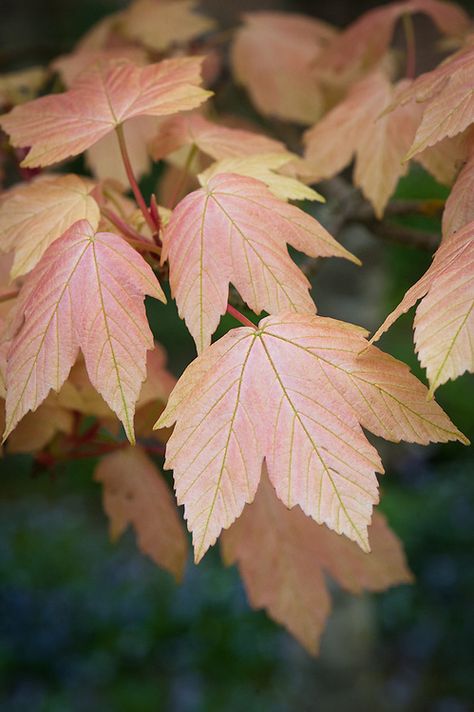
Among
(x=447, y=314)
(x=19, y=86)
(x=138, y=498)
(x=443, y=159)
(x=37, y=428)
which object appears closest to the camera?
(x=447, y=314)

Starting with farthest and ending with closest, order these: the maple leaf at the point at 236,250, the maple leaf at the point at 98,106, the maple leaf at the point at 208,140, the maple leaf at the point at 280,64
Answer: the maple leaf at the point at 280,64 < the maple leaf at the point at 208,140 < the maple leaf at the point at 98,106 < the maple leaf at the point at 236,250

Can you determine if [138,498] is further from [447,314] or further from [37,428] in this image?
[447,314]

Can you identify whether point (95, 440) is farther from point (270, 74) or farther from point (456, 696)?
point (456, 696)

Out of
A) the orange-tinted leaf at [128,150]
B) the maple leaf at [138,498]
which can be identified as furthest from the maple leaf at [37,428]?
the orange-tinted leaf at [128,150]

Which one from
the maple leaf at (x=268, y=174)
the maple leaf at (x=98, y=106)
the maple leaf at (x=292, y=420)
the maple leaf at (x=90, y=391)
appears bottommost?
the maple leaf at (x=90, y=391)

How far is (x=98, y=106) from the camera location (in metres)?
0.78

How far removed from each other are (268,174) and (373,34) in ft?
1.93

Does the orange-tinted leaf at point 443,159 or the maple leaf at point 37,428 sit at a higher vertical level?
the orange-tinted leaf at point 443,159

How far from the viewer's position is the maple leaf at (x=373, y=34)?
1165 millimetres

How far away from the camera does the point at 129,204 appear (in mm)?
927

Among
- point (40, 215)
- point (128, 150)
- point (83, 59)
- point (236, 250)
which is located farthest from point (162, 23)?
point (236, 250)

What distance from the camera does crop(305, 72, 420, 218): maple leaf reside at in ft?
2.79

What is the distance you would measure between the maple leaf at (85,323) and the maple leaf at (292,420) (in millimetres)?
46

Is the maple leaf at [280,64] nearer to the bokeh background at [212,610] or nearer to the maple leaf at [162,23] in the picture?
the maple leaf at [162,23]
